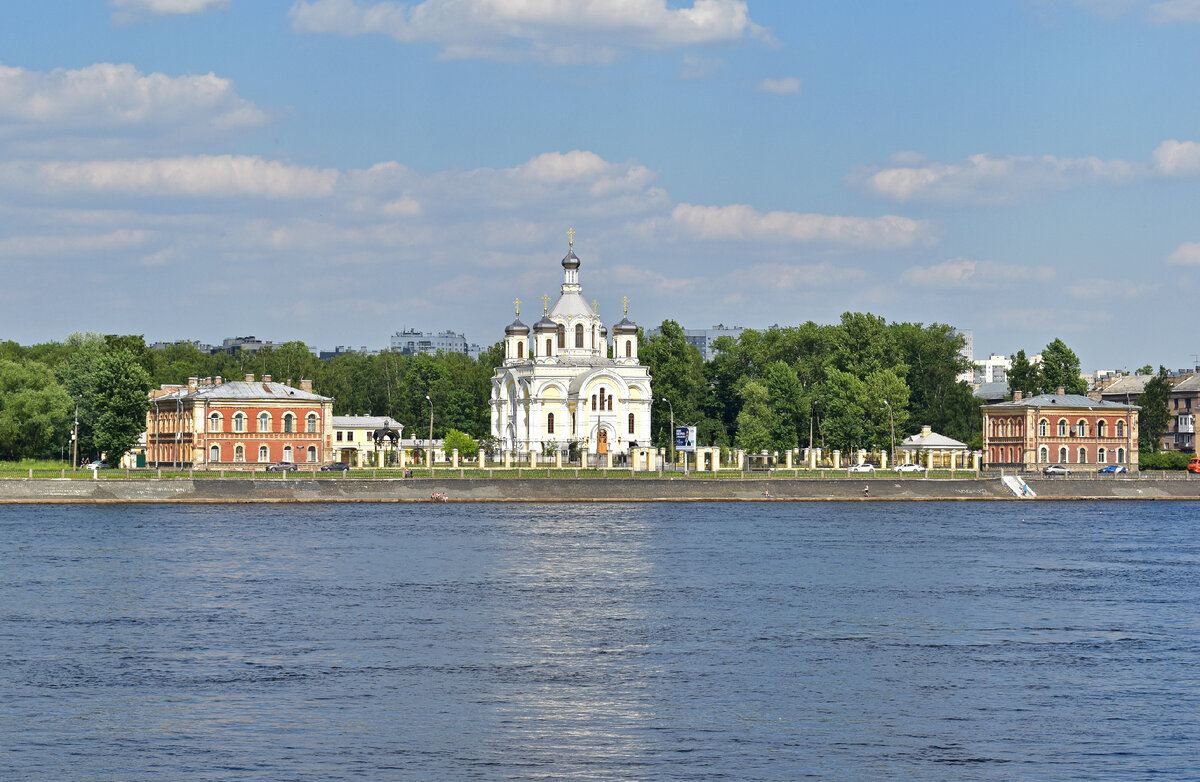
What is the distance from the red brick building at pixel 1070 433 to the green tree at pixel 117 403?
7383 centimetres

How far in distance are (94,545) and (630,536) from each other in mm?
25498

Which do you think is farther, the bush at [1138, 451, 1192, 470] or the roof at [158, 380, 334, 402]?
the bush at [1138, 451, 1192, 470]

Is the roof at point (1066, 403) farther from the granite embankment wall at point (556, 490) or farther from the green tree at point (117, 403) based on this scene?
the green tree at point (117, 403)

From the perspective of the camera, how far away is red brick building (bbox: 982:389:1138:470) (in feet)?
445

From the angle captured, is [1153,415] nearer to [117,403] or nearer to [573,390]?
[573,390]

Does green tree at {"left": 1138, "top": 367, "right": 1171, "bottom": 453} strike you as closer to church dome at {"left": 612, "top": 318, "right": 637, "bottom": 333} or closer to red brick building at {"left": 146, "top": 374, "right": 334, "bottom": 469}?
church dome at {"left": 612, "top": 318, "right": 637, "bottom": 333}

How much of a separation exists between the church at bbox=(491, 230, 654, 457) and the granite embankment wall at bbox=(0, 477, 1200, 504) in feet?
102

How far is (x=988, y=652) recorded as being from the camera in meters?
40.2

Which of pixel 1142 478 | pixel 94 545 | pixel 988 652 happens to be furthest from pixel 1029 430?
pixel 988 652

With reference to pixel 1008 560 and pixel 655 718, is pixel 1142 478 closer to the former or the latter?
pixel 1008 560

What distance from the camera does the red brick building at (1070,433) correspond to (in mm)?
135625

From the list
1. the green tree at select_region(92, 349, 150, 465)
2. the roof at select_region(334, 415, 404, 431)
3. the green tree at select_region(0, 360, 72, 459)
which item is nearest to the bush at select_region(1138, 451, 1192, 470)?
the roof at select_region(334, 415, 404, 431)

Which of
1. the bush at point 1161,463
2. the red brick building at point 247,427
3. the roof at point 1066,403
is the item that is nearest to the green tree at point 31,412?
the red brick building at point 247,427

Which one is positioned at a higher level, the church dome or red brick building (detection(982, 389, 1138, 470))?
the church dome
